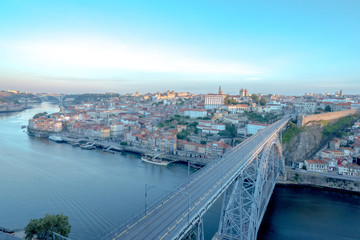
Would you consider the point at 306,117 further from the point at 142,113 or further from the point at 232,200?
the point at 142,113

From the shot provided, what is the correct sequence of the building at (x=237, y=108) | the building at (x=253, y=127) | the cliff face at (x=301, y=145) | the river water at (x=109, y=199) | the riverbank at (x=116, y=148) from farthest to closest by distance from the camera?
the building at (x=237, y=108) → the building at (x=253, y=127) → the riverbank at (x=116, y=148) → the cliff face at (x=301, y=145) → the river water at (x=109, y=199)

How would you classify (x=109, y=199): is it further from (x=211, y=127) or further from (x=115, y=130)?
(x=115, y=130)

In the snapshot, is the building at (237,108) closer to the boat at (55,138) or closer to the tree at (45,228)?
the boat at (55,138)

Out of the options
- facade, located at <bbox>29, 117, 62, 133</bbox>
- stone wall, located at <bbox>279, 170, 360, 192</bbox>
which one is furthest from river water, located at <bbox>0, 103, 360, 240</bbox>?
facade, located at <bbox>29, 117, 62, 133</bbox>

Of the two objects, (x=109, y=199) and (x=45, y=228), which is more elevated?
(x=45, y=228)

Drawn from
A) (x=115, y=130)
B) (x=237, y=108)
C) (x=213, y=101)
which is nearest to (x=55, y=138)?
(x=115, y=130)

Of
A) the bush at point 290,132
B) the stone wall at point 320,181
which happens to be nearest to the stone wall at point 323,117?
the bush at point 290,132

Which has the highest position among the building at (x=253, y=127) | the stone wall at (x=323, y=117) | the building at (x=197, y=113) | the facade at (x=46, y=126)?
the stone wall at (x=323, y=117)
